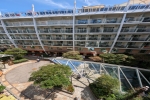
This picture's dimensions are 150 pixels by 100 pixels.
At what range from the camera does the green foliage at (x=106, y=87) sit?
12859mm

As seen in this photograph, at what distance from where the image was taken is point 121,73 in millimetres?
15828

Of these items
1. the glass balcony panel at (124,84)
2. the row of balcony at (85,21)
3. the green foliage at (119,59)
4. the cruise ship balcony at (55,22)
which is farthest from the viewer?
the cruise ship balcony at (55,22)

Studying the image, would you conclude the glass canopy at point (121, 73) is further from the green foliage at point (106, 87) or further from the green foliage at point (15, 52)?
the green foliage at point (15, 52)

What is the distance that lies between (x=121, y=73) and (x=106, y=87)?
4.36 metres

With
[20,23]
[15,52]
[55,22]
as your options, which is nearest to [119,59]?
[55,22]

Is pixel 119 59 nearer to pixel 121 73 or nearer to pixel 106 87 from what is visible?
pixel 121 73

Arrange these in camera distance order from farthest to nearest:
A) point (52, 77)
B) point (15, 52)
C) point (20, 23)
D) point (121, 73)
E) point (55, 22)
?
point (20, 23)
point (55, 22)
point (15, 52)
point (121, 73)
point (52, 77)

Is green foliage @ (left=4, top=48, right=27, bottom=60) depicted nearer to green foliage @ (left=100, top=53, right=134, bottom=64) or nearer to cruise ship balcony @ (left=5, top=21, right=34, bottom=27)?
cruise ship balcony @ (left=5, top=21, right=34, bottom=27)

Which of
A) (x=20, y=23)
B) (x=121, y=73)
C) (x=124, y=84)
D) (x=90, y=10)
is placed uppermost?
(x=90, y=10)

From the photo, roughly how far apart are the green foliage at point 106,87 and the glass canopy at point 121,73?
1987 millimetres

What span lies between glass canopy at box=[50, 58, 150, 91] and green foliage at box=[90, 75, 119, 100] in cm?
199

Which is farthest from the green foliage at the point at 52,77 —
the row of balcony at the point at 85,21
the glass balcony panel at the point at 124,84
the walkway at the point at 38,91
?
the row of balcony at the point at 85,21

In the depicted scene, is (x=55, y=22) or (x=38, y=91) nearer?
(x=38, y=91)

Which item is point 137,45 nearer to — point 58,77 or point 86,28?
point 86,28
